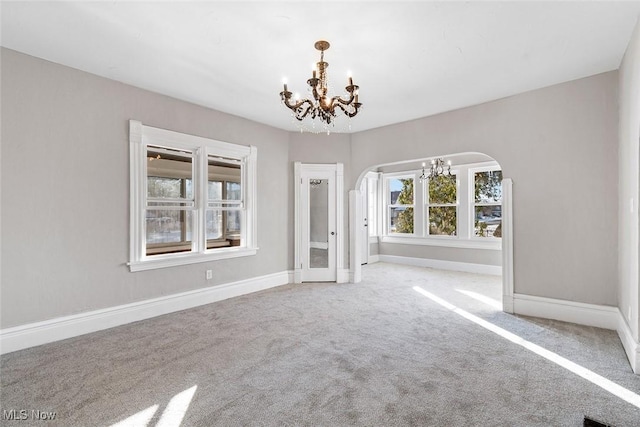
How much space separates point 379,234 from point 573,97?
207 inches

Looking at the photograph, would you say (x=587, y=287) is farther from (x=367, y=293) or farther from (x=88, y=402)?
(x=88, y=402)

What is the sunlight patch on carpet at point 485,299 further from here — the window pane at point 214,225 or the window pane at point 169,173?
the window pane at point 169,173

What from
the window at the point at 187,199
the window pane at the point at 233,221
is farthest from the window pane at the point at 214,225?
the window pane at the point at 233,221

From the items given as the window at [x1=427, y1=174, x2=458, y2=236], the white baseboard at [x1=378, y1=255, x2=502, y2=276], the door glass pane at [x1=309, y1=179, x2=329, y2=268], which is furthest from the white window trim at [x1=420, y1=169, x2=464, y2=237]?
the door glass pane at [x1=309, y1=179, x2=329, y2=268]

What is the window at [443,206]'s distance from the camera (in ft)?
23.5

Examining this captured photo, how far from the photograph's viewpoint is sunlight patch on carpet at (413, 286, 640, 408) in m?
2.19

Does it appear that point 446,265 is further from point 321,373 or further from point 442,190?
point 321,373

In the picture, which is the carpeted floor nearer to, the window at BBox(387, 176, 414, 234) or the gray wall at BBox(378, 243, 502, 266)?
the gray wall at BBox(378, 243, 502, 266)

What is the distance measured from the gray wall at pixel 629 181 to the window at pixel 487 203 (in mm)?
3349

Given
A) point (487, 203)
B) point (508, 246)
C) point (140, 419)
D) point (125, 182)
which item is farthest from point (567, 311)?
point (125, 182)

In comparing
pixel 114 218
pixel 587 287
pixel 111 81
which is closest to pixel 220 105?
pixel 111 81

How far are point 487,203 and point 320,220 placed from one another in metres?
3.62

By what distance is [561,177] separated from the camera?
3.66 m

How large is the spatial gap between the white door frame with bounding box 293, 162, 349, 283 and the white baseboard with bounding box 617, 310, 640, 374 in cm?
362
